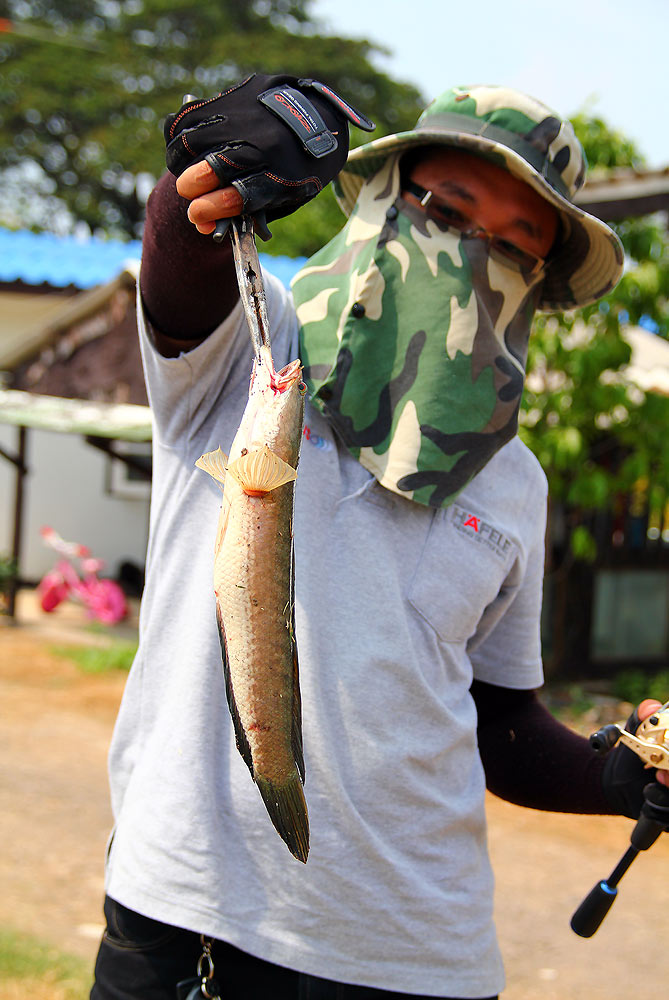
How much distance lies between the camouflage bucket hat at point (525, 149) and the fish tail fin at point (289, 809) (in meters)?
1.25

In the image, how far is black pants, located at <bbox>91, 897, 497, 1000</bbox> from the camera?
5.84ft

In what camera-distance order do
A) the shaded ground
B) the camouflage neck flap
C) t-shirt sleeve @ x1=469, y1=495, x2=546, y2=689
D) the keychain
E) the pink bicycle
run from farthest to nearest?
the pink bicycle
the shaded ground
t-shirt sleeve @ x1=469, y1=495, x2=546, y2=689
the camouflage neck flap
the keychain

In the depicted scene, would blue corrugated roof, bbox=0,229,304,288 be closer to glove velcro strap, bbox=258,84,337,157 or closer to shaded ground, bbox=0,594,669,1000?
shaded ground, bbox=0,594,669,1000

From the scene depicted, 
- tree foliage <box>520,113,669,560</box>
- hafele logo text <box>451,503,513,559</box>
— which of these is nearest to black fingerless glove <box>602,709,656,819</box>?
hafele logo text <box>451,503,513,559</box>

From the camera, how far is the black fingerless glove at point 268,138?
1447 millimetres

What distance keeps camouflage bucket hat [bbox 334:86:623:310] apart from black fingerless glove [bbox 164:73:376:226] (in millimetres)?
469

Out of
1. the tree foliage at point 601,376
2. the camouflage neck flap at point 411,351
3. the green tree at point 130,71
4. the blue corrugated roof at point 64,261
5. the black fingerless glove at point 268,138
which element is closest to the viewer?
the black fingerless glove at point 268,138

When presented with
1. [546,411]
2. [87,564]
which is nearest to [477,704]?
[546,411]

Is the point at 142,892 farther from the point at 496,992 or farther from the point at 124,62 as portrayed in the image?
the point at 124,62

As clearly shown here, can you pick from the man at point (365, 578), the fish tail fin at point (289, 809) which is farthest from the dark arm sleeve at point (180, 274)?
the fish tail fin at point (289, 809)

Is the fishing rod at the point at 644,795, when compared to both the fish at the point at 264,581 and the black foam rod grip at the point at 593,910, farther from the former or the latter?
the fish at the point at 264,581

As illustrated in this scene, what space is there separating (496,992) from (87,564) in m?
10.6

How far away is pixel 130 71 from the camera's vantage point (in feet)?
86.9

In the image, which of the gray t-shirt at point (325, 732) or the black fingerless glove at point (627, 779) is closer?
the gray t-shirt at point (325, 732)
